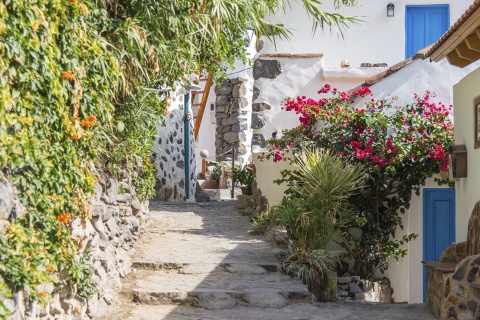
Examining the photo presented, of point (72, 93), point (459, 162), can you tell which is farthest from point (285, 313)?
point (72, 93)

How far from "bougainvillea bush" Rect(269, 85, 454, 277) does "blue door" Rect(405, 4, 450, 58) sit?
4628 millimetres

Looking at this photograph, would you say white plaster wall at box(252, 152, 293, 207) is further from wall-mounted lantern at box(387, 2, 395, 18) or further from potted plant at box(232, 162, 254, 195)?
wall-mounted lantern at box(387, 2, 395, 18)

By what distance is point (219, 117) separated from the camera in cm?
2169

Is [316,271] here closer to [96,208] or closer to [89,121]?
[96,208]

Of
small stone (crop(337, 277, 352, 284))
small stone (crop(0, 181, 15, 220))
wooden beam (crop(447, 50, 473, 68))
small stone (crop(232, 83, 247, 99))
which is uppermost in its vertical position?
small stone (crop(232, 83, 247, 99))

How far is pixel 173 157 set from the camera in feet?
57.4

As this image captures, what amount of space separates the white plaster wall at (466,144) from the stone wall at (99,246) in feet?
12.7

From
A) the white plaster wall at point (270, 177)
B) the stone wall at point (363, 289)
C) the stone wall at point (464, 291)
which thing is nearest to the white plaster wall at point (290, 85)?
the white plaster wall at point (270, 177)

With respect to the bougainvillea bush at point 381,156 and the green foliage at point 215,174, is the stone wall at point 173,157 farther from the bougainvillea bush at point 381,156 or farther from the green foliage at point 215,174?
the bougainvillea bush at point 381,156

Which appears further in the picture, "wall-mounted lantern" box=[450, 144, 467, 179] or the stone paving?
"wall-mounted lantern" box=[450, 144, 467, 179]

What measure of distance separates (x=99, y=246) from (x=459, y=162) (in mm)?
4100

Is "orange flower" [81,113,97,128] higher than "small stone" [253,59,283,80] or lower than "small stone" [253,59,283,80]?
lower

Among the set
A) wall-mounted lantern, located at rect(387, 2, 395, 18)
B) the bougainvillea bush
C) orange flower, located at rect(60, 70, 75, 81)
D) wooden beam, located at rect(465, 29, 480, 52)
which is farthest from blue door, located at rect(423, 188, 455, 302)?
orange flower, located at rect(60, 70, 75, 81)

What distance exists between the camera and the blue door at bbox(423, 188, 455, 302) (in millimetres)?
11867
